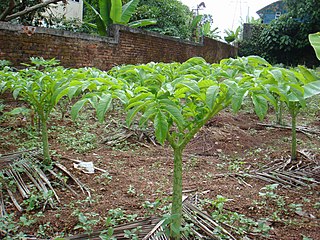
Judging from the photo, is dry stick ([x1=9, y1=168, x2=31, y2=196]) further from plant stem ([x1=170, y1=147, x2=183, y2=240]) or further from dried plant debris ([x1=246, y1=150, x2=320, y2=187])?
dried plant debris ([x1=246, y1=150, x2=320, y2=187])

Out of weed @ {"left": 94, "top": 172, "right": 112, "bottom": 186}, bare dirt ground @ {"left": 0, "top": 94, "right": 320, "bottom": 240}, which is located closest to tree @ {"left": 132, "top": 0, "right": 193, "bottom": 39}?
bare dirt ground @ {"left": 0, "top": 94, "right": 320, "bottom": 240}

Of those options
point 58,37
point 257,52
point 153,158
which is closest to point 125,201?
point 153,158

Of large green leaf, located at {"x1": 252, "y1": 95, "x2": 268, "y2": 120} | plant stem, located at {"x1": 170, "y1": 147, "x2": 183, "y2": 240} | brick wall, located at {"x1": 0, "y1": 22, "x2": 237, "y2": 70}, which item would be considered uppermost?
brick wall, located at {"x1": 0, "y1": 22, "x2": 237, "y2": 70}

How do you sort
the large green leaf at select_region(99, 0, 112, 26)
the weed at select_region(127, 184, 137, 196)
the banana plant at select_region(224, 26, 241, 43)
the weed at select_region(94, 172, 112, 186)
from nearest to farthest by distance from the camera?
the weed at select_region(127, 184, 137, 196)
the weed at select_region(94, 172, 112, 186)
the large green leaf at select_region(99, 0, 112, 26)
the banana plant at select_region(224, 26, 241, 43)

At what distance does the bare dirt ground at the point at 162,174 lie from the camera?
2385mm

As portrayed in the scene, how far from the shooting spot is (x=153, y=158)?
3906 mm

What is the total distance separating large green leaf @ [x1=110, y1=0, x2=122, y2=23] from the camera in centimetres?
890

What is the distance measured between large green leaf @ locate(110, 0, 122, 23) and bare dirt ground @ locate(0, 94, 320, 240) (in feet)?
14.7

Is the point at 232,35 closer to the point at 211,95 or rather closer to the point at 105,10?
the point at 105,10

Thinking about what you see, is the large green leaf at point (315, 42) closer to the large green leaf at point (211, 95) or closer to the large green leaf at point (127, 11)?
the large green leaf at point (211, 95)

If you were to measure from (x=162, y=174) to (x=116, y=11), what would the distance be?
6.83 m

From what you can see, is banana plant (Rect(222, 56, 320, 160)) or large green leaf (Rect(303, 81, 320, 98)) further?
large green leaf (Rect(303, 81, 320, 98))

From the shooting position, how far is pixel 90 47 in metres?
7.41

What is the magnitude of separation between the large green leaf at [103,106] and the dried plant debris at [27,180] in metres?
1.35
